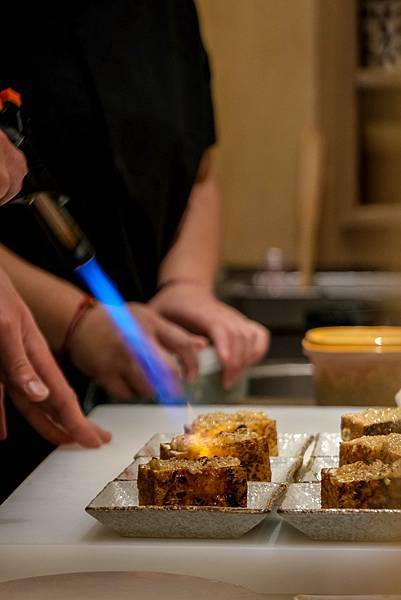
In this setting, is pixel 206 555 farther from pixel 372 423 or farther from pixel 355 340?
pixel 355 340

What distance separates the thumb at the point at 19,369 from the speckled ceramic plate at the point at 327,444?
0.33 meters

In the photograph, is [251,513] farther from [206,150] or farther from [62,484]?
[206,150]

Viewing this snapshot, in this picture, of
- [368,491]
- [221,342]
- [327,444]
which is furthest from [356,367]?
[368,491]

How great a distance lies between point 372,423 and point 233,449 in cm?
17

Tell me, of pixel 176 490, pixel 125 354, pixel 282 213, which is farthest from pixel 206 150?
pixel 282 213

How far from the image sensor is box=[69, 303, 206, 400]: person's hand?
1775 millimetres

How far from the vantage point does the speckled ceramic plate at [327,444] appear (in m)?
1.28

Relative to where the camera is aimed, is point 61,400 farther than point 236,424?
Yes

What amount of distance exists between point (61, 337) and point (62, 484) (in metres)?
0.59

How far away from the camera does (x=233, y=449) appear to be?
1.11 m

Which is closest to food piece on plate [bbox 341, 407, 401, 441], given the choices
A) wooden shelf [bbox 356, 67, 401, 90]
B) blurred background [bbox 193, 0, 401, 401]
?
blurred background [bbox 193, 0, 401, 401]

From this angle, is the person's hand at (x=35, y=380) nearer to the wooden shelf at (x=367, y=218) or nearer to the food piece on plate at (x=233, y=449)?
the food piece on plate at (x=233, y=449)

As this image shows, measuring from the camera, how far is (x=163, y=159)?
2027 millimetres

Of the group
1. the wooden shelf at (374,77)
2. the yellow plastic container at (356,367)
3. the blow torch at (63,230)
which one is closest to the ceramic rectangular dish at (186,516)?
the blow torch at (63,230)
